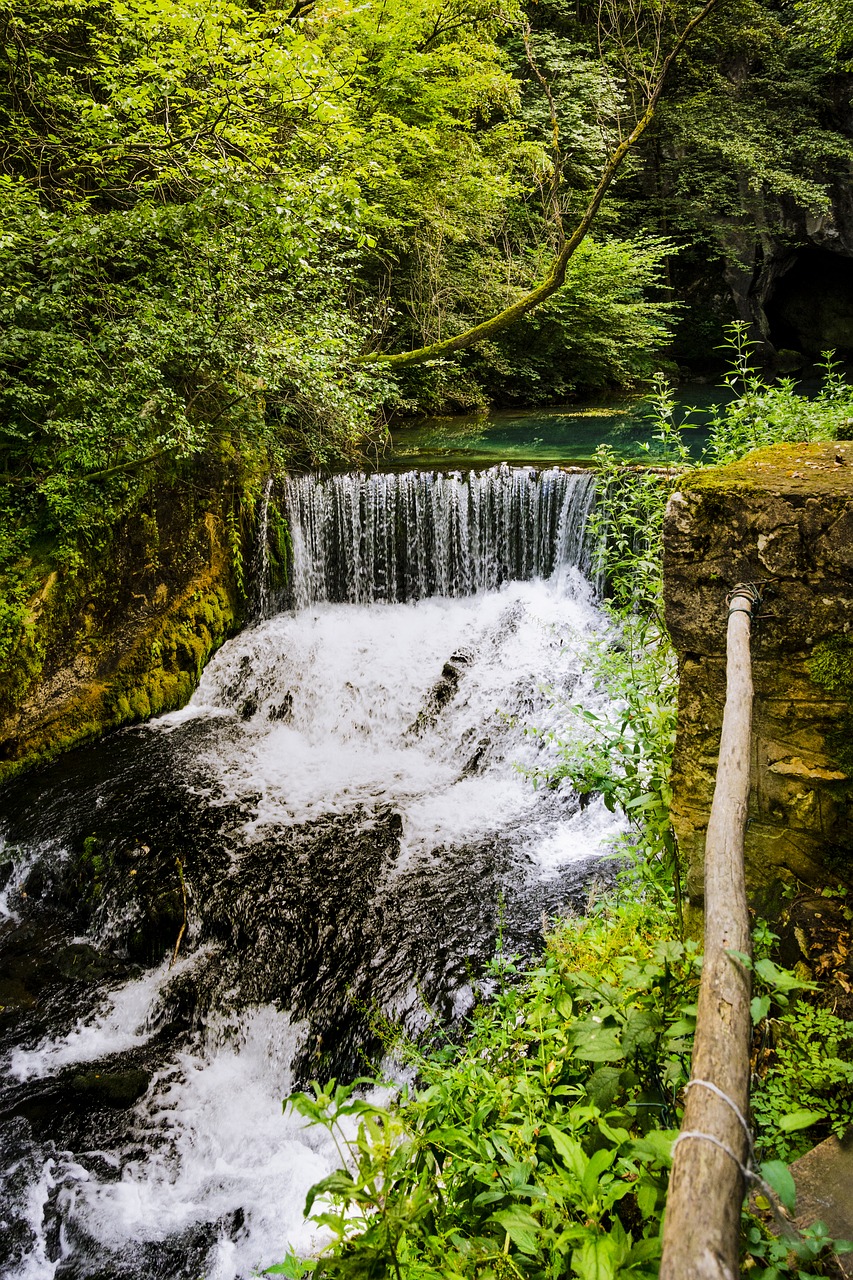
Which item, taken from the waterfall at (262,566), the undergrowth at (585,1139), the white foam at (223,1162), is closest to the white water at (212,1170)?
the white foam at (223,1162)

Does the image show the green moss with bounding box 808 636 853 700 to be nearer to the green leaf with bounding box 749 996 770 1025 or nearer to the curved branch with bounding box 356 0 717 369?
the green leaf with bounding box 749 996 770 1025

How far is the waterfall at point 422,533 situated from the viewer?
8.54m

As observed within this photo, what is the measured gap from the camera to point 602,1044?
61.4 inches

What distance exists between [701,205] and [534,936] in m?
20.6

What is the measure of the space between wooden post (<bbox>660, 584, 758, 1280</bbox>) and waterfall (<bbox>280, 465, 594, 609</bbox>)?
289 inches

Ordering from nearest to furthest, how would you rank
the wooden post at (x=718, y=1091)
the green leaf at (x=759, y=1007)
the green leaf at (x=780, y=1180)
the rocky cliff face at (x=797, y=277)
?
1. the wooden post at (x=718, y=1091)
2. the green leaf at (x=780, y=1180)
3. the green leaf at (x=759, y=1007)
4. the rocky cliff face at (x=797, y=277)

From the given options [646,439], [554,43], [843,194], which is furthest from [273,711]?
[843,194]

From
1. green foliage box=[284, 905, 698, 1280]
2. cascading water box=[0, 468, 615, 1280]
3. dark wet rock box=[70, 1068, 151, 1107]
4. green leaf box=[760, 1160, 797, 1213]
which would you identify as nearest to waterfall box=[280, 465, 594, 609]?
cascading water box=[0, 468, 615, 1280]

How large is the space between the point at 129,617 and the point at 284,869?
12.3 ft

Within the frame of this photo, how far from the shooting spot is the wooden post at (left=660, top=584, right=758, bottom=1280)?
76 centimetres

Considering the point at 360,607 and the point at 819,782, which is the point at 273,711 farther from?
the point at 819,782

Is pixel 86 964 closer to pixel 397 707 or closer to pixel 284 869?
pixel 284 869

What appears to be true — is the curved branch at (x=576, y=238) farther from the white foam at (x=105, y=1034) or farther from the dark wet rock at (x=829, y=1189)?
the white foam at (x=105, y=1034)

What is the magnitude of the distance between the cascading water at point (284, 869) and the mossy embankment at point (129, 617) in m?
0.37
